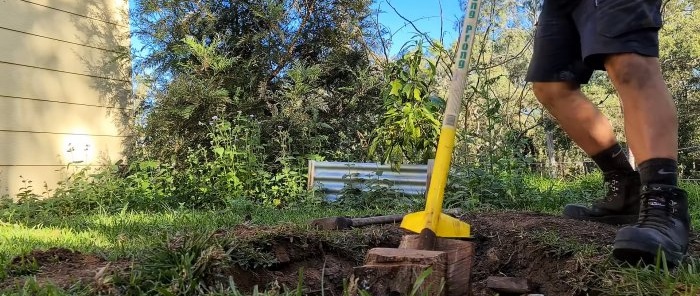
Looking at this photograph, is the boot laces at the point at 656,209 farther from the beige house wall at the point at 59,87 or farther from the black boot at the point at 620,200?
the beige house wall at the point at 59,87

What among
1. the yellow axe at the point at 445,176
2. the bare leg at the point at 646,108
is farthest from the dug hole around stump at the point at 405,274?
the bare leg at the point at 646,108

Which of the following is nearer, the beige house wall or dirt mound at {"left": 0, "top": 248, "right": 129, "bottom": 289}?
dirt mound at {"left": 0, "top": 248, "right": 129, "bottom": 289}

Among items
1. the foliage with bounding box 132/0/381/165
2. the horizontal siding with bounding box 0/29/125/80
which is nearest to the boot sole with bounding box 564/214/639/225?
the foliage with bounding box 132/0/381/165

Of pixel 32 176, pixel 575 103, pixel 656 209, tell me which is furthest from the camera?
pixel 32 176

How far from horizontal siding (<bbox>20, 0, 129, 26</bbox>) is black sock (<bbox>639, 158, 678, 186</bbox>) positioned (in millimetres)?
5502

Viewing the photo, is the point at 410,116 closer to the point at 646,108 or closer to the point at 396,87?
the point at 396,87

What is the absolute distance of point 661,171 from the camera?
5.05ft

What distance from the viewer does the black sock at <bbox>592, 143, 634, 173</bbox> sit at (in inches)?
86.3

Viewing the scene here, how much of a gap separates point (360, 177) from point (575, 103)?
277 cm

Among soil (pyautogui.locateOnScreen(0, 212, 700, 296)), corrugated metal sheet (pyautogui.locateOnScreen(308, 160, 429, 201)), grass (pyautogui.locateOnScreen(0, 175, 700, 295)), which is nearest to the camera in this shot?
grass (pyautogui.locateOnScreen(0, 175, 700, 295))

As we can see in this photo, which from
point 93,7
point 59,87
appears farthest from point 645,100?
point 93,7

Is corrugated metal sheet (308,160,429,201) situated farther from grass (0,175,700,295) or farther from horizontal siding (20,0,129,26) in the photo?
horizontal siding (20,0,129,26)

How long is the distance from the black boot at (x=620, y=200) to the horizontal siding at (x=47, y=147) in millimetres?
4961

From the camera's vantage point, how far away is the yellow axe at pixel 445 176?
1621 millimetres
